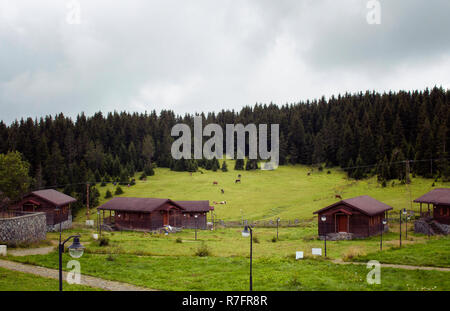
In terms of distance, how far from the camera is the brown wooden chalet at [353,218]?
4119 centimetres

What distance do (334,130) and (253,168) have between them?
101 ft

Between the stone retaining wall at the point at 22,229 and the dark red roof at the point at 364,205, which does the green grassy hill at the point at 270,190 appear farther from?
the stone retaining wall at the point at 22,229

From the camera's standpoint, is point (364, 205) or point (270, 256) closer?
point (270, 256)

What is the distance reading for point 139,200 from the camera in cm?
5431

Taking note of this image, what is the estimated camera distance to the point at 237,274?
21.4 m

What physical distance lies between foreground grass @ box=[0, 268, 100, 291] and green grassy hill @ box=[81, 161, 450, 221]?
130 feet

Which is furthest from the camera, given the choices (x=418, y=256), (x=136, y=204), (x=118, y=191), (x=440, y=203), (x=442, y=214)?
(x=118, y=191)

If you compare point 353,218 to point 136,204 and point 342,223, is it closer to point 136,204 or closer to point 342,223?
point 342,223

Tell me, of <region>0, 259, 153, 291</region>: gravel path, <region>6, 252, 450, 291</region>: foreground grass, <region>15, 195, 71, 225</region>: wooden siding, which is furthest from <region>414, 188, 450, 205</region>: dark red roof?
<region>15, 195, 71, 225</region>: wooden siding

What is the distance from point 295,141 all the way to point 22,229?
97.4 metres

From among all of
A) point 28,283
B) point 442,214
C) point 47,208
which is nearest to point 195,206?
point 47,208

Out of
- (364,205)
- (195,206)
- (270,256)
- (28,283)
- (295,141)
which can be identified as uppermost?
(295,141)
